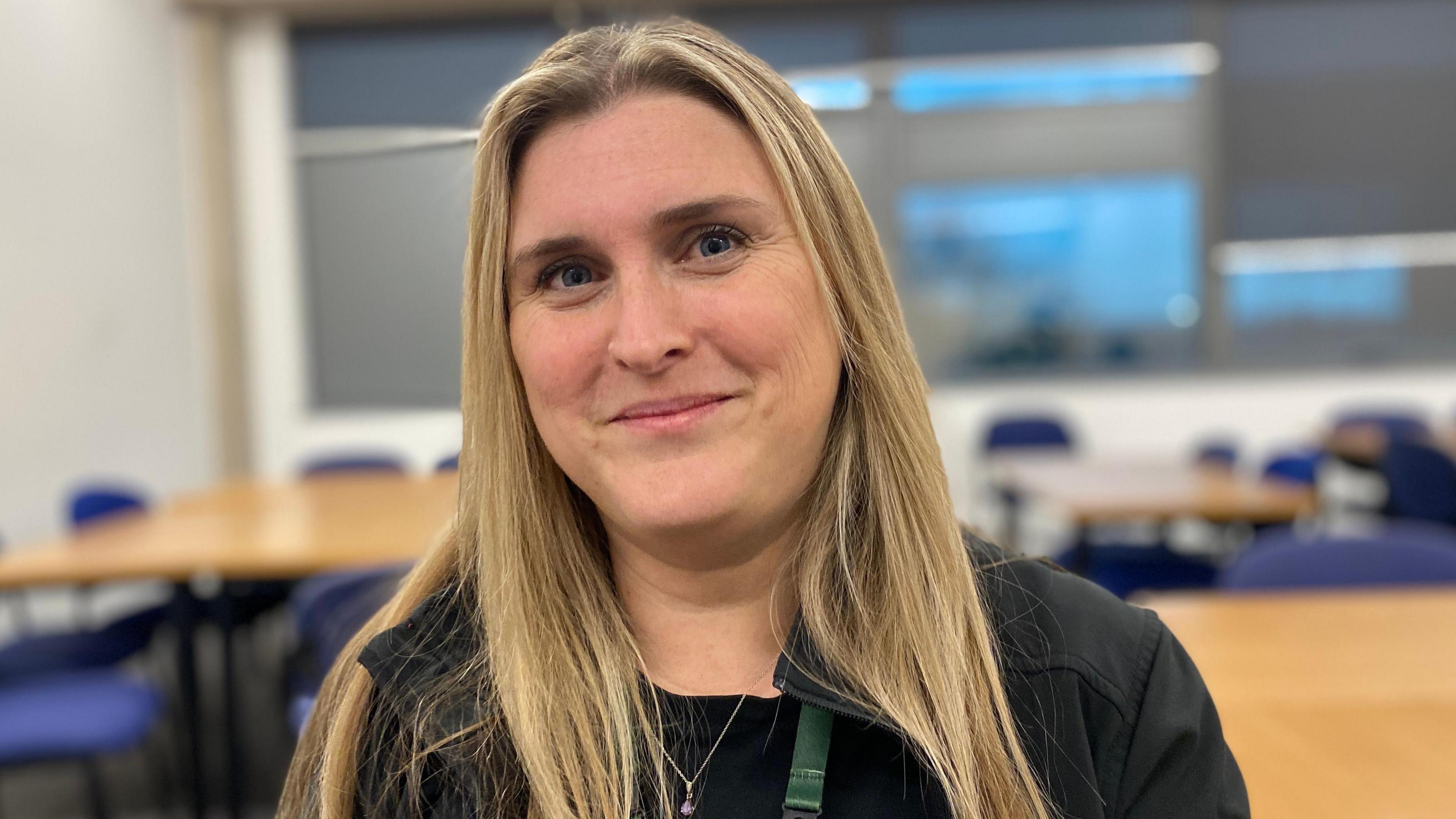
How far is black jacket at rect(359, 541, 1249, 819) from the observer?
91 cm

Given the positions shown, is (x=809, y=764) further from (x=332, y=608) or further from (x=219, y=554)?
(x=219, y=554)

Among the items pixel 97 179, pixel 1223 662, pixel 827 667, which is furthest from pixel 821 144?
pixel 97 179

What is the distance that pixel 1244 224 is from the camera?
20.1 feet

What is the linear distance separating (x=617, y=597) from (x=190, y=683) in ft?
7.43

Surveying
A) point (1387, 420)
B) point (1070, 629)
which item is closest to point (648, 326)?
point (1070, 629)

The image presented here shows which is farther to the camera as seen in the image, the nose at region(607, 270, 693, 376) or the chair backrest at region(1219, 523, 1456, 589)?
the chair backrest at region(1219, 523, 1456, 589)

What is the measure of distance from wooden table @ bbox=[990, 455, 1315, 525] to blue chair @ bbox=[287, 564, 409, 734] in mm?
2125

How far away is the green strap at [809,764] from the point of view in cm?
87

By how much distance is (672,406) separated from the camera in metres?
0.91

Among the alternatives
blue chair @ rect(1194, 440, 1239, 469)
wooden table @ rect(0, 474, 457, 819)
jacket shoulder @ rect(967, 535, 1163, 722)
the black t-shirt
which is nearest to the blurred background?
blue chair @ rect(1194, 440, 1239, 469)

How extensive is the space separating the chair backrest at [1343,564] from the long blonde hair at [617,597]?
4.59ft

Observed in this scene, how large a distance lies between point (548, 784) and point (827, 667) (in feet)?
0.84

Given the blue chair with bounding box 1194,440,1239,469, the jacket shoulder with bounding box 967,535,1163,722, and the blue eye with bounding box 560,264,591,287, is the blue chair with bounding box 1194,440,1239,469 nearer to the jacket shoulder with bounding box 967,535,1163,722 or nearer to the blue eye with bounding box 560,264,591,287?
the jacket shoulder with bounding box 967,535,1163,722

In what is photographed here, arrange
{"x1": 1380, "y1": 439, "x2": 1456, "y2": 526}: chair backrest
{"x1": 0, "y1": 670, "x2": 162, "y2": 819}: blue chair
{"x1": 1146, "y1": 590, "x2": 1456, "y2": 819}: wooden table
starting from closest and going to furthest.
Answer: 1. {"x1": 1146, "y1": 590, "x2": 1456, "y2": 819}: wooden table
2. {"x1": 0, "y1": 670, "x2": 162, "y2": 819}: blue chair
3. {"x1": 1380, "y1": 439, "x2": 1456, "y2": 526}: chair backrest
